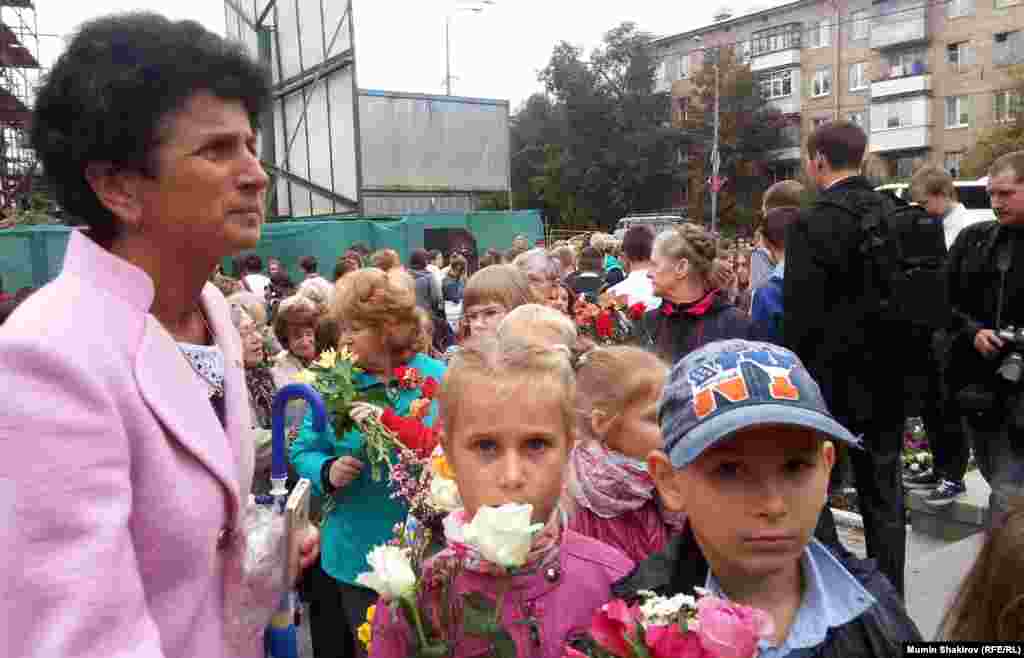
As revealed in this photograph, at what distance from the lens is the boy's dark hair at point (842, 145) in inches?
170

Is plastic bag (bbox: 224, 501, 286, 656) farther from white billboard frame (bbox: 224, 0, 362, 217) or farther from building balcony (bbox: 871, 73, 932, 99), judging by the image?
building balcony (bbox: 871, 73, 932, 99)

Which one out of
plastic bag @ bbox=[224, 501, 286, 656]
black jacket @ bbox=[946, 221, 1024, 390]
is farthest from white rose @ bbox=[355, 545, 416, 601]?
black jacket @ bbox=[946, 221, 1024, 390]

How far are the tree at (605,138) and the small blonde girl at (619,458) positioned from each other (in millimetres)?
49320

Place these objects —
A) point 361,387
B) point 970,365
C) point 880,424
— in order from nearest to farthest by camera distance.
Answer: point 361,387, point 880,424, point 970,365

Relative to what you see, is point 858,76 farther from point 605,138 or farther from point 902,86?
point 605,138

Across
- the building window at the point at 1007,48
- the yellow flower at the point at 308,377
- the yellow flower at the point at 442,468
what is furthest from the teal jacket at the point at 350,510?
the building window at the point at 1007,48

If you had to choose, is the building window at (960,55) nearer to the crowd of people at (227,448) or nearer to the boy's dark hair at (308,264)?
the boy's dark hair at (308,264)

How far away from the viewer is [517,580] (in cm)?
185

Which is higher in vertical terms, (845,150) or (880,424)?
(845,150)

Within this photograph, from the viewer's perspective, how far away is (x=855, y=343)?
13.3ft

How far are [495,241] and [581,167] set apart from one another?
34212mm

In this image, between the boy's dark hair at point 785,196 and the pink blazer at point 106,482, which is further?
the boy's dark hair at point 785,196

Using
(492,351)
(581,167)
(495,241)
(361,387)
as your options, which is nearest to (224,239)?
(492,351)

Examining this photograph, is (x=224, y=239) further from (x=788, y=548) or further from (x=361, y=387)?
(x=361, y=387)
